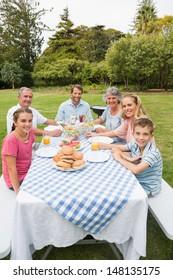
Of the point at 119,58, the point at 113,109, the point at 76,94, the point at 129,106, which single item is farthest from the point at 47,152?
the point at 119,58

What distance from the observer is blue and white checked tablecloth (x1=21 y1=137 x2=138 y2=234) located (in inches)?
64.5

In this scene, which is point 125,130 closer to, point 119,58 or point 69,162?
point 69,162

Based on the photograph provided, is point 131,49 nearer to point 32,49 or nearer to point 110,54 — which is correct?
point 110,54

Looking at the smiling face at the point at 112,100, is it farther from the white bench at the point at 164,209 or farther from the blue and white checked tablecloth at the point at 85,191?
the blue and white checked tablecloth at the point at 85,191

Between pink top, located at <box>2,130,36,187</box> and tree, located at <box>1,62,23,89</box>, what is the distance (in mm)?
20969

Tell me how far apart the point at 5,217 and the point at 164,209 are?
4.83 ft

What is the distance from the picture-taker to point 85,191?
174 cm

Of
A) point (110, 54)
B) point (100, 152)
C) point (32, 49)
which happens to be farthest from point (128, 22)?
point (100, 152)

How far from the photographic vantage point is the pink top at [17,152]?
2.27m

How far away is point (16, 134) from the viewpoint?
2.39 meters

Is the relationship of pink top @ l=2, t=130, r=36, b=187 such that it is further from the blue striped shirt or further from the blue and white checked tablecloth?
the blue striped shirt

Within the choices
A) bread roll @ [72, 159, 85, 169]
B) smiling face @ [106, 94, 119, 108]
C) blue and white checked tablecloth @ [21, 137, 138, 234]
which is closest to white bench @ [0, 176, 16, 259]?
blue and white checked tablecloth @ [21, 137, 138, 234]

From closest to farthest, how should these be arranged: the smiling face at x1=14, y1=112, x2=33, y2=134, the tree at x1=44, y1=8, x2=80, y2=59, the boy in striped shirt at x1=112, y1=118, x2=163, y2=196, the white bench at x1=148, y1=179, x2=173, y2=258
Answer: the white bench at x1=148, y1=179, x2=173, y2=258 < the boy in striped shirt at x1=112, y1=118, x2=163, y2=196 < the smiling face at x1=14, y1=112, x2=33, y2=134 < the tree at x1=44, y1=8, x2=80, y2=59

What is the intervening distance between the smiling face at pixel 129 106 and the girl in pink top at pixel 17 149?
1.29m
